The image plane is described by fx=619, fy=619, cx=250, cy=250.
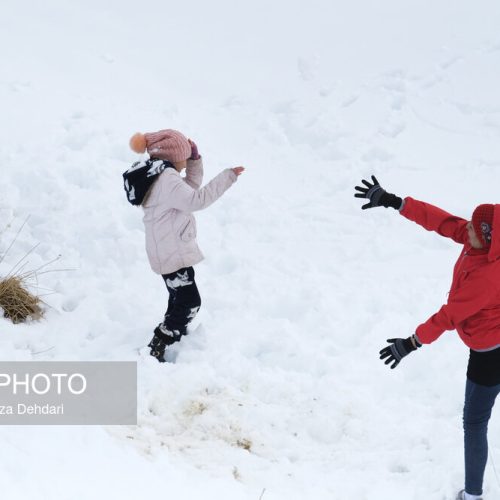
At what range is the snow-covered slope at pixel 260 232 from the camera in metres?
3.87

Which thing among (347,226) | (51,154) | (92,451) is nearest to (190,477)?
(92,451)

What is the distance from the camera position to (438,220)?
380 centimetres

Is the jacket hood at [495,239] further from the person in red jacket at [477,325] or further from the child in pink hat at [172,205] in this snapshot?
the child in pink hat at [172,205]

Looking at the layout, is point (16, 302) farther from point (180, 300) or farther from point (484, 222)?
point (484, 222)

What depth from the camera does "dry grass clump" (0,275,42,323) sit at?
15.8 ft

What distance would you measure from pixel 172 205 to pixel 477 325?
211 cm

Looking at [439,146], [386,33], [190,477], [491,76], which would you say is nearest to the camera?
[190,477]

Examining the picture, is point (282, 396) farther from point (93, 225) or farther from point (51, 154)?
point (51, 154)

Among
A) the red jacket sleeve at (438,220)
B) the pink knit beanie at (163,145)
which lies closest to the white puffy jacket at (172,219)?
the pink knit beanie at (163,145)

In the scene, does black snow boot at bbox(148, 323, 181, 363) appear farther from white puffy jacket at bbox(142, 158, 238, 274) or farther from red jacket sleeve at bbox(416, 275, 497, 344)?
red jacket sleeve at bbox(416, 275, 497, 344)

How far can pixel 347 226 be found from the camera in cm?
677

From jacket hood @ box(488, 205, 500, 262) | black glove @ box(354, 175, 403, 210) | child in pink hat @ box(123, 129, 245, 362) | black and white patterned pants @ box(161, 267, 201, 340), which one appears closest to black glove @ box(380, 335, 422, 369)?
jacket hood @ box(488, 205, 500, 262)

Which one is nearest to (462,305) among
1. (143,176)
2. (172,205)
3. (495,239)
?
(495,239)

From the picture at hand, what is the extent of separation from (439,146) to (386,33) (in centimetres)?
397
